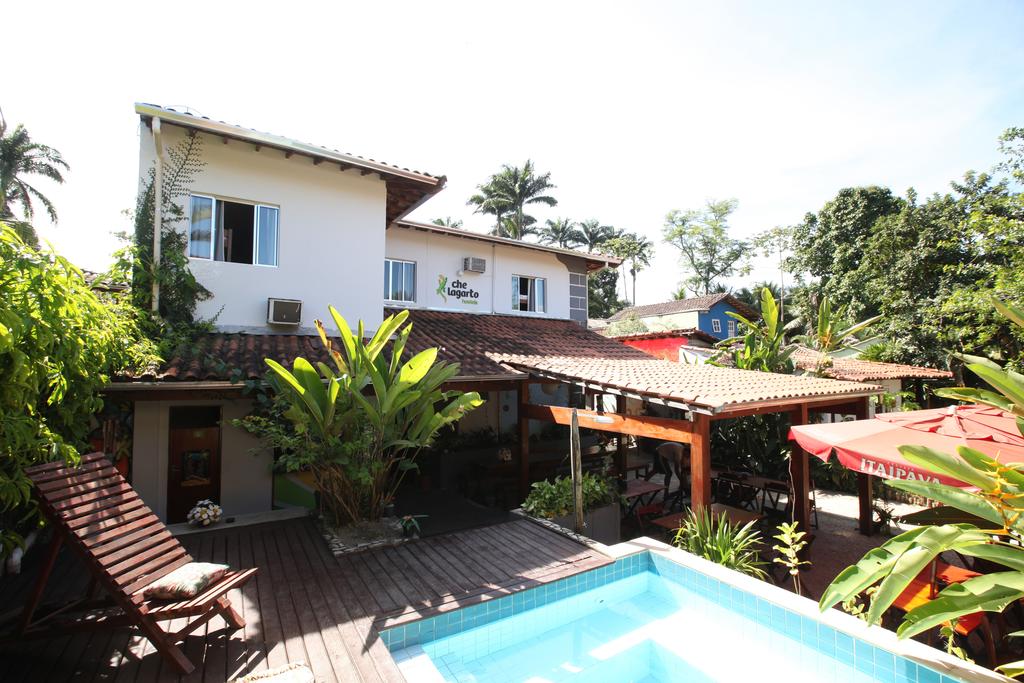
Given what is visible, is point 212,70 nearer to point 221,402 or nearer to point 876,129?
point 221,402

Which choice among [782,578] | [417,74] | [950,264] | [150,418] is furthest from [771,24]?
[950,264]

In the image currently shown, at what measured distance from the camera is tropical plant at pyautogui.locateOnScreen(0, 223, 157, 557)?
3.47 metres

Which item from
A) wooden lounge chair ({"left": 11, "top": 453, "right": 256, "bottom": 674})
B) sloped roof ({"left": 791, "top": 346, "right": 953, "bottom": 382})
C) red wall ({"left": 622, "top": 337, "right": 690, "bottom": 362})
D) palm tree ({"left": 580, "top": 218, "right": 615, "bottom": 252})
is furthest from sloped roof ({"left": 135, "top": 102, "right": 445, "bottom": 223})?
palm tree ({"left": 580, "top": 218, "right": 615, "bottom": 252})

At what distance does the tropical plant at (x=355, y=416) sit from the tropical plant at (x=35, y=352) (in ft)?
6.65

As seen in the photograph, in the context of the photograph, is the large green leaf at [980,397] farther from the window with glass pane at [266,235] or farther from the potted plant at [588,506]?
the window with glass pane at [266,235]

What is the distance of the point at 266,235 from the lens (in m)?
9.64

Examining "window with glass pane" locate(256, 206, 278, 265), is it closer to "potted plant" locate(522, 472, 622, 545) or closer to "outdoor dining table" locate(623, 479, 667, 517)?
"potted plant" locate(522, 472, 622, 545)

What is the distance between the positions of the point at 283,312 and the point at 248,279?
0.91 meters

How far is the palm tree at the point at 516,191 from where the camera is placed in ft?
122

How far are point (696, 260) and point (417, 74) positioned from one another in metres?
43.8

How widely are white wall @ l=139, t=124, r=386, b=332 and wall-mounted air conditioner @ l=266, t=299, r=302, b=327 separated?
197 millimetres

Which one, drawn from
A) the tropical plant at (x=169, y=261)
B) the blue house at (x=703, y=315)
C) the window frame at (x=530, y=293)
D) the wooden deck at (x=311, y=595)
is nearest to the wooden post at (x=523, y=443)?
the wooden deck at (x=311, y=595)

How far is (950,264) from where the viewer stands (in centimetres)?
1930

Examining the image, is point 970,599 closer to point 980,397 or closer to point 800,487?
point 980,397
